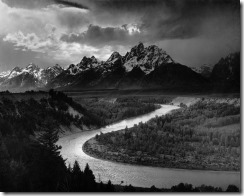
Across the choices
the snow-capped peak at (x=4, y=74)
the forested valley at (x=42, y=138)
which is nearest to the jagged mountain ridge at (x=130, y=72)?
the forested valley at (x=42, y=138)

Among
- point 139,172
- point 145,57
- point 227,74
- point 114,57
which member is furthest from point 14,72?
point 227,74

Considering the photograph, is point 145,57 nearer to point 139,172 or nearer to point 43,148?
point 139,172

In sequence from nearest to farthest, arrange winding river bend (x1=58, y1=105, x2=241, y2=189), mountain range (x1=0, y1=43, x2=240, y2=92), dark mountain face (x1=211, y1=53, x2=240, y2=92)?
winding river bend (x1=58, y1=105, x2=241, y2=189), dark mountain face (x1=211, y1=53, x2=240, y2=92), mountain range (x1=0, y1=43, x2=240, y2=92)

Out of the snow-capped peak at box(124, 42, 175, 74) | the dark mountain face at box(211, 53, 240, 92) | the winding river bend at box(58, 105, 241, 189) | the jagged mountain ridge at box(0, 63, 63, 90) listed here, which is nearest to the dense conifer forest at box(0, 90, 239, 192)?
the winding river bend at box(58, 105, 241, 189)

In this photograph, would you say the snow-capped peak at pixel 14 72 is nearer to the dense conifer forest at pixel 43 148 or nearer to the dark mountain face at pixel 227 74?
the dense conifer forest at pixel 43 148

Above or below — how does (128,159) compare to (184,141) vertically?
below

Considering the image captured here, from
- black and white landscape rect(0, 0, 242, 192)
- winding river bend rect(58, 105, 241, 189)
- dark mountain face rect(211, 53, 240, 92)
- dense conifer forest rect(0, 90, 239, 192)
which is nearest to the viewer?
winding river bend rect(58, 105, 241, 189)

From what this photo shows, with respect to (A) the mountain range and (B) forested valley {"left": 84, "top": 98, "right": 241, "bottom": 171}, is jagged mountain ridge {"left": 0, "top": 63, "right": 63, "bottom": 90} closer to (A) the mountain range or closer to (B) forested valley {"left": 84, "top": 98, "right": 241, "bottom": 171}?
(A) the mountain range
